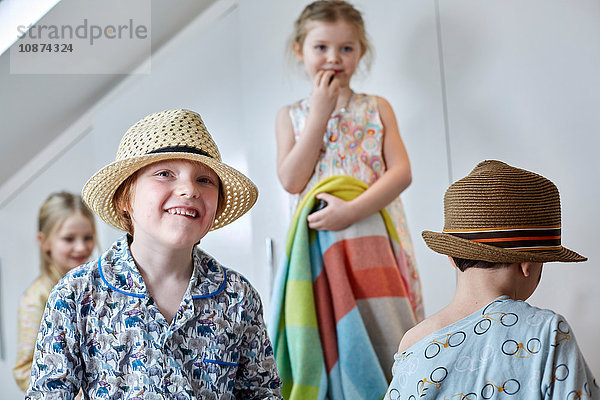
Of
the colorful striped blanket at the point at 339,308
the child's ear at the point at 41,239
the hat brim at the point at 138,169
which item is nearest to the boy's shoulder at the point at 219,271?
Result: the hat brim at the point at 138,169

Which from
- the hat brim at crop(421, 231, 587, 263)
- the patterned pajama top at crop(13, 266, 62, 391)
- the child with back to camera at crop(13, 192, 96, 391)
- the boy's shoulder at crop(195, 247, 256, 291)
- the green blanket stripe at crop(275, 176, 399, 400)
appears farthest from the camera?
the child with back to camera at crop(13, 192, 96, 391)

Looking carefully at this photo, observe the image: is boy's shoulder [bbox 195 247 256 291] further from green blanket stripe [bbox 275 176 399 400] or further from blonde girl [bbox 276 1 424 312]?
blonde girl [bbox 276 1 424 312]

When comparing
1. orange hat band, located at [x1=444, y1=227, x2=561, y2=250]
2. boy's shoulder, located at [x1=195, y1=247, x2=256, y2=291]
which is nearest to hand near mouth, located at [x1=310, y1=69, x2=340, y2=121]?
boy's shoulder, located at [x1=195, y1=247, x2=256, y2=291]

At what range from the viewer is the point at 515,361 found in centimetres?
101

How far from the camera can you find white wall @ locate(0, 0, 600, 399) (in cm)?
193

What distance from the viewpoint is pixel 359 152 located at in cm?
184

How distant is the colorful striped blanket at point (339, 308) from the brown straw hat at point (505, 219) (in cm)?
54

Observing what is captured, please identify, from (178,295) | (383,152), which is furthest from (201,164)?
(383,152)

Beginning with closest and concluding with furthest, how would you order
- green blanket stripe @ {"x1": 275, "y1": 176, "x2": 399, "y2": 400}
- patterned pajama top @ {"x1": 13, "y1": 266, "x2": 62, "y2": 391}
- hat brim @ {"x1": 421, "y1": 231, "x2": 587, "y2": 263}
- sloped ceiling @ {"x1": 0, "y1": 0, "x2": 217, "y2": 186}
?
1. hat brim @ {"x1": 421, "y1": 231, "x2": 587, "y2": 263}
2. green blanket stripe @ {"x1": 275, "y1": 176, "x2": 399, "y2": 400}
3. sloped ceiling @ {"x1": 0, "y1": 0, "x2": 217, "y2": 186}
4. patterned pajama top @ {"x1": 13, "y1": 266, "x2": 62, "y2": 391}

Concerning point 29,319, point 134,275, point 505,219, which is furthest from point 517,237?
point 29,319

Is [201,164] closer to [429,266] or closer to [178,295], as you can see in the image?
[178,295]

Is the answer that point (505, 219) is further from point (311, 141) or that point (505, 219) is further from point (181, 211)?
point (311, 141)

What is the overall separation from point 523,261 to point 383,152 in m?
0.79

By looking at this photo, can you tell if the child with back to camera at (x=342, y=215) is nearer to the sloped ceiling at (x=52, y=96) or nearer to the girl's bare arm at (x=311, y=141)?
the girl's bare arm at (x=311, y=141)
